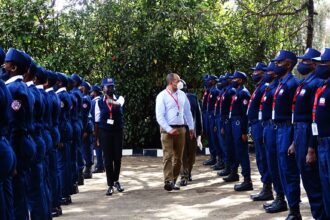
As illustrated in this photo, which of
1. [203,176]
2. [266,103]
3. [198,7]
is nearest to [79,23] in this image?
[198,7]

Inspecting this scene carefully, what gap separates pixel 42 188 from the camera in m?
6.58

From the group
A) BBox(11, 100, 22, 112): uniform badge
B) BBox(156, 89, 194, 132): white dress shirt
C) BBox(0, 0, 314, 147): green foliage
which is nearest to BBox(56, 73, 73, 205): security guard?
BBox(156, 89, 194, 132): white dress shirt

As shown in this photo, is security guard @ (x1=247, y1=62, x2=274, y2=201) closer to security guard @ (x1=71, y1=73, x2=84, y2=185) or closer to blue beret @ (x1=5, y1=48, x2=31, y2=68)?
security guard @ (x1=71, y1=73, x2=84, y2=185)

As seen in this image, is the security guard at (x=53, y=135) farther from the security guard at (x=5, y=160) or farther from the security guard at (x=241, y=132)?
the security guard at (x=241, y=132)

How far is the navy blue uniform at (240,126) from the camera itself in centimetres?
1034

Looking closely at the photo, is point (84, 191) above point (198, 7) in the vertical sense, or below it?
below

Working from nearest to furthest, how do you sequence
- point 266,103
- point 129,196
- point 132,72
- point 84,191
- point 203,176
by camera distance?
point 266,103 < point 129,196 < point 84,191 < point 203,176 < point 132,72

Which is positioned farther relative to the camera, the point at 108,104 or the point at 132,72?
the point at 132,72

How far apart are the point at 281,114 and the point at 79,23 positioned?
11551mm

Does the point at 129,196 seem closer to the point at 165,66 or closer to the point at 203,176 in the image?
the point at 203,176

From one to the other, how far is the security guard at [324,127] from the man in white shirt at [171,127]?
13.5ft

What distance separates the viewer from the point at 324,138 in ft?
20.8

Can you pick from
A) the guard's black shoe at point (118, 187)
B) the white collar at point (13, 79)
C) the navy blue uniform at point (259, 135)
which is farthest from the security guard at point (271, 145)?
the white collar at point (13, 79)

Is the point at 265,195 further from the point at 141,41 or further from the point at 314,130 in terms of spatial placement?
the point at 141,41
